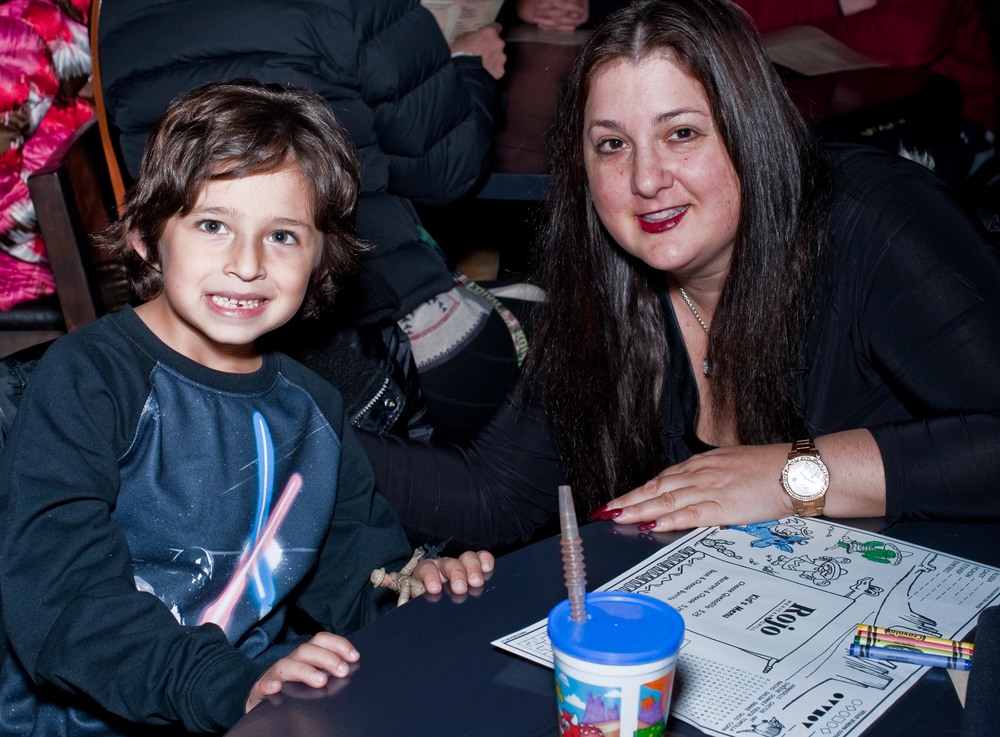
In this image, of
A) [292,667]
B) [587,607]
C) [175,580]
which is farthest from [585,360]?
[587,607]

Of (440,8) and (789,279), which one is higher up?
(440,8)

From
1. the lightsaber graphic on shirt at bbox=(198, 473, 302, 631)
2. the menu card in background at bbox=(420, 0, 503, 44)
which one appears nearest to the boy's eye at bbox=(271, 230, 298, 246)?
the lightsaber graphic on shirt at bbox=(198, 473, 302, 631)

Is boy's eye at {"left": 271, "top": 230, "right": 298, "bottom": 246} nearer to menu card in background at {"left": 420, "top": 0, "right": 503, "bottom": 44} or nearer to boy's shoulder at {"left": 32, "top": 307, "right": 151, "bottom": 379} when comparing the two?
boy's shoulder at {"left": 32, "top": 307, "right": 151, "bottom": 379}

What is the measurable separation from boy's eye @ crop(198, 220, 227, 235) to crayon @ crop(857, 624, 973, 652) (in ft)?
3.19

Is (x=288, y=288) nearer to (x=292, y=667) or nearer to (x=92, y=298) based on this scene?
(x=292, y=667)

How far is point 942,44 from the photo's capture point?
156 inches

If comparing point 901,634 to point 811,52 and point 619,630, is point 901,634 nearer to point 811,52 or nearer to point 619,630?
point 619,630

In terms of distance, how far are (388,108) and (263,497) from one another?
106 cm

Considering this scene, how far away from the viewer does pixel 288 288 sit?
1.55 meters

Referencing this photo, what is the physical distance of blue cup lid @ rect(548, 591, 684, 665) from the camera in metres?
0.75

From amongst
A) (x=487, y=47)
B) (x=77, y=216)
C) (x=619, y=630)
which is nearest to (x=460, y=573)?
(x=619, y=630)

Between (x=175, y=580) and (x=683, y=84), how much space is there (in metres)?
0.98

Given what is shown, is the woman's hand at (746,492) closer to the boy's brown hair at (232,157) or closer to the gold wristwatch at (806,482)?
the gold wristwatch at (806,482)

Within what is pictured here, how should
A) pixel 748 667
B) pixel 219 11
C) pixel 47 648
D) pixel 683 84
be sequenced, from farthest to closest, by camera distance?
pixel 219 11 < pixel 683 84 < pixel 47 648 < pixel 748 667
